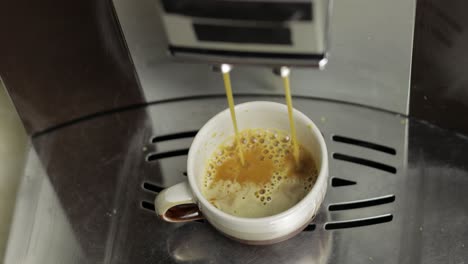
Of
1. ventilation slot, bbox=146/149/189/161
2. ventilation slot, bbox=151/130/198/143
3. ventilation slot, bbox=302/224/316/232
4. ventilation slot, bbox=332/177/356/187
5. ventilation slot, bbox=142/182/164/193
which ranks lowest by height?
ventilation slot, bbox=302/224/316/232

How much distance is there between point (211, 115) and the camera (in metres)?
0.57

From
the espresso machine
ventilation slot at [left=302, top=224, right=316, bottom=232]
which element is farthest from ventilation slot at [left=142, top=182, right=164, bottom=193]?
ventilation slot at [left=302, top=224, right=316, bottom=232]

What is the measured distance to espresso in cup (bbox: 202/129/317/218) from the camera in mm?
494

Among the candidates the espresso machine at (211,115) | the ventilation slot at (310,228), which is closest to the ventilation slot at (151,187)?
the espresso machine at (211,115)

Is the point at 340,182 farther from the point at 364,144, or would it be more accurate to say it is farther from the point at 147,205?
the point at 147,205

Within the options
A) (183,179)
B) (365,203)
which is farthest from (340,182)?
(183,179)

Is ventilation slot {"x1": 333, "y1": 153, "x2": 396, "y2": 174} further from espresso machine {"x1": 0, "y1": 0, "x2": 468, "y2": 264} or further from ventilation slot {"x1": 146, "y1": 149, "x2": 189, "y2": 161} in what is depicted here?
Result: ventilation slot {"x1": 146, "y1": 149, "x2": 189, "y2": 161}

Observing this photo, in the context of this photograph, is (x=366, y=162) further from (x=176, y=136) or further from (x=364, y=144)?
(x=176, y=136)

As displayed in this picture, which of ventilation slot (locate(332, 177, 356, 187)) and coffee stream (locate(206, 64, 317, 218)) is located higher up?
coffee stream (locate(206, 64, 317, 218))

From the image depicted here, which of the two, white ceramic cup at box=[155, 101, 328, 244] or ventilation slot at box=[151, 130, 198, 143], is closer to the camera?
white ceramic cup at box=[155, 101, 328, 244]

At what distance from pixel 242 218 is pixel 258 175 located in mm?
59

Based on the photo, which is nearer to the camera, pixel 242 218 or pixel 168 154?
pixel 242 218

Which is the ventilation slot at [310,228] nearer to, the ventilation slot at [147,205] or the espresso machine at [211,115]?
the espresso machine at [211,115]

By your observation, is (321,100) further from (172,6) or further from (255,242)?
(172,6)
